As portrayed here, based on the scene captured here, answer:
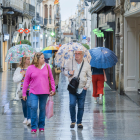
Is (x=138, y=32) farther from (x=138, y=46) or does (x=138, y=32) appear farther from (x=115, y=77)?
(x=115, y=77)

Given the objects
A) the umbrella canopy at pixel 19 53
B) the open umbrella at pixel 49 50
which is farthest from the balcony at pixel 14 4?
the umbrella canopy at pixel 19 53

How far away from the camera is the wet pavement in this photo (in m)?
6.89

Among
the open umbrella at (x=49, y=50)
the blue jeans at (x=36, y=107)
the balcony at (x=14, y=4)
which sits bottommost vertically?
the blue jeans at (x=36, y=107)

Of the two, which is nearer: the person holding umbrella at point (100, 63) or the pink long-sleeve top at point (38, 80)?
the pink long-sleeve top at point (38, 80)

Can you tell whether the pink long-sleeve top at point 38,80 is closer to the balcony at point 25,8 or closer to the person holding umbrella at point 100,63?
the person holding umbrella at point 100,63

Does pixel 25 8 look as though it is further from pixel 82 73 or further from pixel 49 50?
pixel 82 73

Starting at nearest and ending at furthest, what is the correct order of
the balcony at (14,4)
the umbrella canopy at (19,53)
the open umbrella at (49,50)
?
the umbrella canopy at (19,53), the open umbrella at (49,50), the balcony at (14,4)

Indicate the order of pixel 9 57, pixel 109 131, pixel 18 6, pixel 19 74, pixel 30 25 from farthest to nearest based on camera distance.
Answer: pixel 30 25 < pixel 18 6 < pixel 9 57 < pixel 19 74 < pixel 109 131

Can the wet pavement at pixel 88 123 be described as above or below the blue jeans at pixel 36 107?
below

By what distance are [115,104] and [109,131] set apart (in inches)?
154

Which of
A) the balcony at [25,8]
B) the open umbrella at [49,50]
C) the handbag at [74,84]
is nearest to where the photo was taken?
the handbag at [74,84]

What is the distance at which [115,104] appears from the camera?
11141 mm

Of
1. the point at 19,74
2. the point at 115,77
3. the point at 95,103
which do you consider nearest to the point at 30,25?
the point at 115,77

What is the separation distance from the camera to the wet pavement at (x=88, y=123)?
6895 mm
